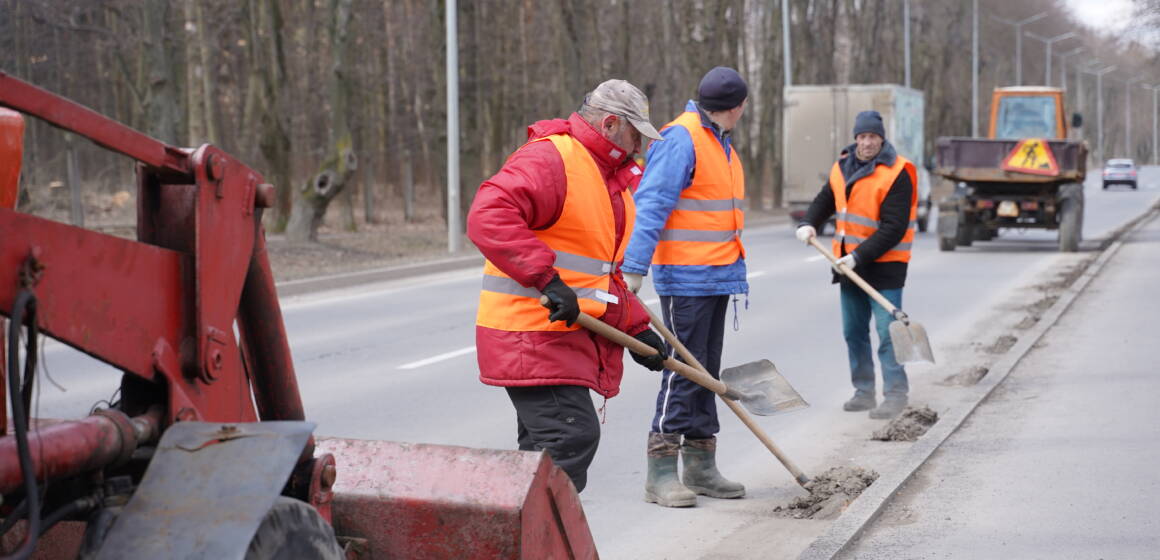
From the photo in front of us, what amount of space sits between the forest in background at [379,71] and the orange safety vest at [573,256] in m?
12.7

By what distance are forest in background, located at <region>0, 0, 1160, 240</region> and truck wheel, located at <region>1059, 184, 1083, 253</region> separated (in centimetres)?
610

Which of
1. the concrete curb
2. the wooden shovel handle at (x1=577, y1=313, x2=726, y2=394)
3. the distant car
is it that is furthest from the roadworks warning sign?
the distant car

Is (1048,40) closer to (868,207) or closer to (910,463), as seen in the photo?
(868,207)

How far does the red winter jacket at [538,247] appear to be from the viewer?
4.30 m

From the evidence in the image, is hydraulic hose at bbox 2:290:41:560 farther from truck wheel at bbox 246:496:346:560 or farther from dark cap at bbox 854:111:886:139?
dark cap at bbox 854:111:886:139

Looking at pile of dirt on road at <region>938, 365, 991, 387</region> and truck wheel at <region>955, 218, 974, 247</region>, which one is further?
truck wheel at <region>955, 218, 974, 247</region>

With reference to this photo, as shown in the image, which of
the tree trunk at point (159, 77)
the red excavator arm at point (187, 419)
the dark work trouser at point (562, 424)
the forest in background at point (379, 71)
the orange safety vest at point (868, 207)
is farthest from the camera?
the forest in background at point (379, 71)

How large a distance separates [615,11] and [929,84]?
2745cm

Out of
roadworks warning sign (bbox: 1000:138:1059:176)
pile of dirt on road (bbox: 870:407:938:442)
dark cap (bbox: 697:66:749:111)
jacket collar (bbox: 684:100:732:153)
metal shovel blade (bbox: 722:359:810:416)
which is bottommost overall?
pile of dirt on road (bbox: 870:407:938:442)

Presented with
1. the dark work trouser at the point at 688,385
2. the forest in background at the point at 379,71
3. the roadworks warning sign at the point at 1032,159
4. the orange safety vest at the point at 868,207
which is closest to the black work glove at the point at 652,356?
the dark work trouser at the point at 688,385

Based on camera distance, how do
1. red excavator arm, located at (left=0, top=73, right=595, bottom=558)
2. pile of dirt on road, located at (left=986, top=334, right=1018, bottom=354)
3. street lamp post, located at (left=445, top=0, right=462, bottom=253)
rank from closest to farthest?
red excavator arm, located at (left=0, top=73, right=595, bottom=558) → pile of dirt on road, located at (left=986, top=334, right=1018, bottom=354) → street lamp post, located at (left=445, top=0, right=462, bottom=253)

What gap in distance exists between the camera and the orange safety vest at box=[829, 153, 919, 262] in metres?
8.47

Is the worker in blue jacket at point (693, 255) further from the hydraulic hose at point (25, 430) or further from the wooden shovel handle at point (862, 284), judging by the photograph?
the hydraulic hose at point (25, 430)

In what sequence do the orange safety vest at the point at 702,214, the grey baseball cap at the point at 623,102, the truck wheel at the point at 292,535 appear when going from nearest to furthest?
the truck wheel at the point at 292,535
the grey baseball cap at the point at 623,102
the orange safety vest at the point at 702,214
